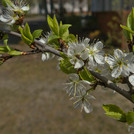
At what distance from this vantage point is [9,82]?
170 inches

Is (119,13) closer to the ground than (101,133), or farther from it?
farther from it

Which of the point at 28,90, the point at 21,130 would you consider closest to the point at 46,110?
the point at 21,130

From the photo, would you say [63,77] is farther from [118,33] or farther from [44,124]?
[118,33]

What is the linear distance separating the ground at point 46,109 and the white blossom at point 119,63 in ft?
5.23

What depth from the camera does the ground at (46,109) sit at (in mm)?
2727

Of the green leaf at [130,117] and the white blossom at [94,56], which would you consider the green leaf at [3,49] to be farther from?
the green leaf at [130,117]

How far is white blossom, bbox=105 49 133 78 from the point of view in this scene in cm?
48

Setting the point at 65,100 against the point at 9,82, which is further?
the point at 9,82

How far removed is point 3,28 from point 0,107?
9.89 feet

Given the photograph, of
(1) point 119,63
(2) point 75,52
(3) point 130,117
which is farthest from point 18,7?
(3) point 130,117

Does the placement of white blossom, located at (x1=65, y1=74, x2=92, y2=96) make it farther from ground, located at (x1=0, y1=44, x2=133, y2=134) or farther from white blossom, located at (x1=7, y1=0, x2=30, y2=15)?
ground, located at (x1=0, y1=44, x2=133, y2=134)

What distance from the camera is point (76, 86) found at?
1.96 ft

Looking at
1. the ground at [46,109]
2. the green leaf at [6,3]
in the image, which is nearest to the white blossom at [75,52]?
the green leaf at [6,3]

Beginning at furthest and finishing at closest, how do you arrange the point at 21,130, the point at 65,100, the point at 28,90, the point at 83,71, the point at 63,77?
1. the point at 63,77
2. the point at 28,90
3. the point at 65,100
4. the point at 21,130
5. the point at 83,71
